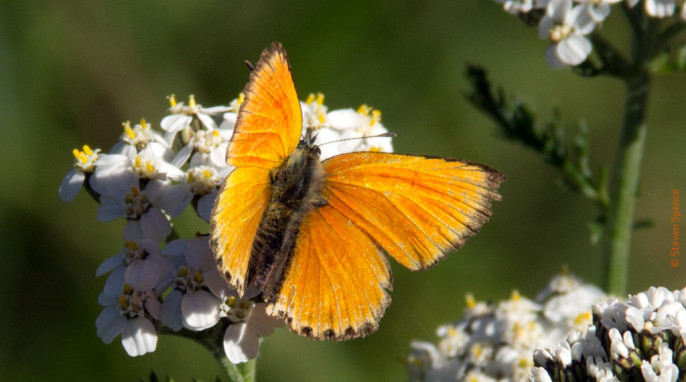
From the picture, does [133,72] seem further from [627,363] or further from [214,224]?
[627,363]

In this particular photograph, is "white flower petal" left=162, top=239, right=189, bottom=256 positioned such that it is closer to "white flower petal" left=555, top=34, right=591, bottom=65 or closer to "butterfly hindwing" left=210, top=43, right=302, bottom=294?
"butterfly hindwing" left=210, top=43, right=302, bottom=294

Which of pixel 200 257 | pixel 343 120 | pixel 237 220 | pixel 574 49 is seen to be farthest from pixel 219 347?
pixel 574 49

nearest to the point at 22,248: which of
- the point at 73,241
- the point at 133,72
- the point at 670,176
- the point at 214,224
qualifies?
the point at 73,241

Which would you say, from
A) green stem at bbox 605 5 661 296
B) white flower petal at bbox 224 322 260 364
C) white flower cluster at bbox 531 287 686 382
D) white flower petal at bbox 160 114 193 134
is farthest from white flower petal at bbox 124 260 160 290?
green stem at bbox 605 5 661 296

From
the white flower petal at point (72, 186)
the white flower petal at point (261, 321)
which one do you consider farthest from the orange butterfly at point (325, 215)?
the white flower petal at point (72, 186)

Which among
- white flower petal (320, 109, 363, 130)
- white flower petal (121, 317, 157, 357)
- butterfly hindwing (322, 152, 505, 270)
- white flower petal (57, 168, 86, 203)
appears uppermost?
white flower petal (320, 109, 363, 130)

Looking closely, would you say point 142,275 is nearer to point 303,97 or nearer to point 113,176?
point 113,176
